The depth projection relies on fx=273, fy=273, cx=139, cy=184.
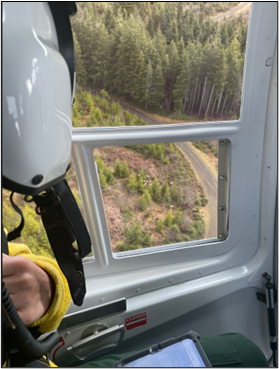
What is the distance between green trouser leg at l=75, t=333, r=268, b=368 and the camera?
3.90ft

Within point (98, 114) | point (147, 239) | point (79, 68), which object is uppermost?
point (79, 68)

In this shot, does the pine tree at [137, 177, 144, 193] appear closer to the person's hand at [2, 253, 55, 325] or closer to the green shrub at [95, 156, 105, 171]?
the green shrub at [95, 156, 105, 171]

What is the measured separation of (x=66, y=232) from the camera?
0.88 meters

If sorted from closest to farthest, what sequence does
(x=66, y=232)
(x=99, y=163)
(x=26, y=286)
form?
1. (x=26, y=286)
2. (x=66, y=232)
3. (x=99, y=163)

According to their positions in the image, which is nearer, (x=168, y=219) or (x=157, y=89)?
(x=157, y=89)

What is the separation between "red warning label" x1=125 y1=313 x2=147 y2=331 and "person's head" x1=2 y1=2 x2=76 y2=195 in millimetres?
1328

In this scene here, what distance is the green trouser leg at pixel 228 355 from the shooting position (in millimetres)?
1188

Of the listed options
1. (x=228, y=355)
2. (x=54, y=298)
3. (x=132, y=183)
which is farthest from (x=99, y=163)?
(x=228, y=355)

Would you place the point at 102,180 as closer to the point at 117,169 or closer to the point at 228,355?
the point at 117,169

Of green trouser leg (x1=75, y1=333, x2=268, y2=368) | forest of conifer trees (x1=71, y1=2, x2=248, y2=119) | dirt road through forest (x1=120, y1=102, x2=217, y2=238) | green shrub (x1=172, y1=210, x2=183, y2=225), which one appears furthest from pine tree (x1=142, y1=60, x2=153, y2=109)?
green trouser leg (x1=75, y1=333, x2=268, y2=368)

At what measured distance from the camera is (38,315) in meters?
0.72

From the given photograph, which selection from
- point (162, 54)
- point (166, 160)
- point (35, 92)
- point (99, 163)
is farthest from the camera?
point (166, 160)

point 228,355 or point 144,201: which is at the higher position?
point 144,201

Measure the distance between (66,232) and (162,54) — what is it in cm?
101
